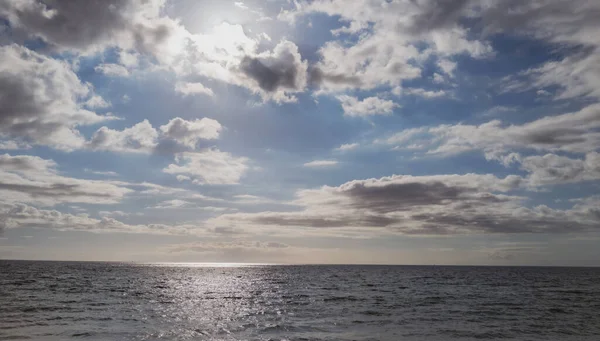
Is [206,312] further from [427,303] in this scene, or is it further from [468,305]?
[468,305]

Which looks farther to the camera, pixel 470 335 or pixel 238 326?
pixel 238 326

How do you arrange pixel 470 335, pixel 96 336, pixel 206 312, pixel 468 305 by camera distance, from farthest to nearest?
1. pixel 468 305
2. pixel 206 312
3. pixel 470 335
4. pixel 96 336

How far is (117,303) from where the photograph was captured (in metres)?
45.7

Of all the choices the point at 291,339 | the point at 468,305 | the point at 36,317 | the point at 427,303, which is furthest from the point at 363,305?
the point at 36,317

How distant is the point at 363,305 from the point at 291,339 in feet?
70.0

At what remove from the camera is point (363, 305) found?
46781mm

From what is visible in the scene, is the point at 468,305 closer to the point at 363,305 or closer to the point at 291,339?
the point at 363,305

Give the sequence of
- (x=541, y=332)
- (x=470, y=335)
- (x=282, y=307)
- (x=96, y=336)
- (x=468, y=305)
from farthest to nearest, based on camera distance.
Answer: (x=468, y=305) < (x=282, y=307) < (x=541, y=332) < (x=470, y=335) < (x=96, y=336)

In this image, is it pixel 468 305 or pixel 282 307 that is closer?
pixel 282 307

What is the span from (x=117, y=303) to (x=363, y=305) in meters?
27.7

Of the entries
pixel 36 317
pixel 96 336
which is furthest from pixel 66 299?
pixel 96 336

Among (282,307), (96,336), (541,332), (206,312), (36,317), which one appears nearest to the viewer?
(96,336)

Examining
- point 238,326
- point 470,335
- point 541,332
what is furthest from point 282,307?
point 541,332

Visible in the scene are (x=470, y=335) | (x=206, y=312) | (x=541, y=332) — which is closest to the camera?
(x=470, y=335)
